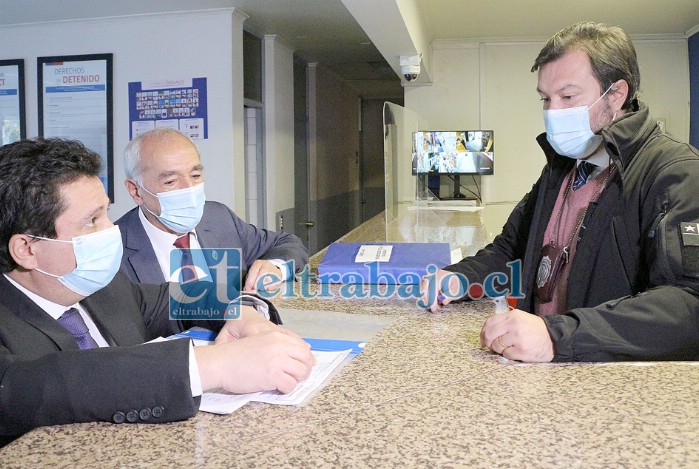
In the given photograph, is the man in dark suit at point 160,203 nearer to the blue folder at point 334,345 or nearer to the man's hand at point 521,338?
the blue folder at point 334,345

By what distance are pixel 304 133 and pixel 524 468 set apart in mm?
6012

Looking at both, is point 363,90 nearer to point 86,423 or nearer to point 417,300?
point 417,300

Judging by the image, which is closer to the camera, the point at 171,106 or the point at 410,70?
the point at 410,70

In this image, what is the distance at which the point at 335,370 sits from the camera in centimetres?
103

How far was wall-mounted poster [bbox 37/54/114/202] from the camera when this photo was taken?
4.50 meters

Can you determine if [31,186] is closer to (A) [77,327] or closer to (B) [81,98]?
(A) [77,327]

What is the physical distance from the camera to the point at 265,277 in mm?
1898

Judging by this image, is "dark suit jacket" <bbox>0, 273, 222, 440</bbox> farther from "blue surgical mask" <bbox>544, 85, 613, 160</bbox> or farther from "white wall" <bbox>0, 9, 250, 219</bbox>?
"white wall" <bbox>0, 9, 250, 219</bbox>

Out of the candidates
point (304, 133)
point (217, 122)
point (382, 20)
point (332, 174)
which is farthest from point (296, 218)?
point (382, 20)

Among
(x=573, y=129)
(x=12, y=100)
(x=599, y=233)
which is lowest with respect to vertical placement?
(x=599, y=233)

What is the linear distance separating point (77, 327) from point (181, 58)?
353cm

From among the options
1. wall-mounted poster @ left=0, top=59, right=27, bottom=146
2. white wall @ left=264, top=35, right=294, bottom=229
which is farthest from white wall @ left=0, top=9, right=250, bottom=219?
white wall @ left=264, top=35, right=294, bottom=229

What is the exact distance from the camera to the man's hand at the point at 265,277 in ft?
6.12

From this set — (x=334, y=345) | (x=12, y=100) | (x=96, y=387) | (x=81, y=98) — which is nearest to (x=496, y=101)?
(x=81, y=98)
